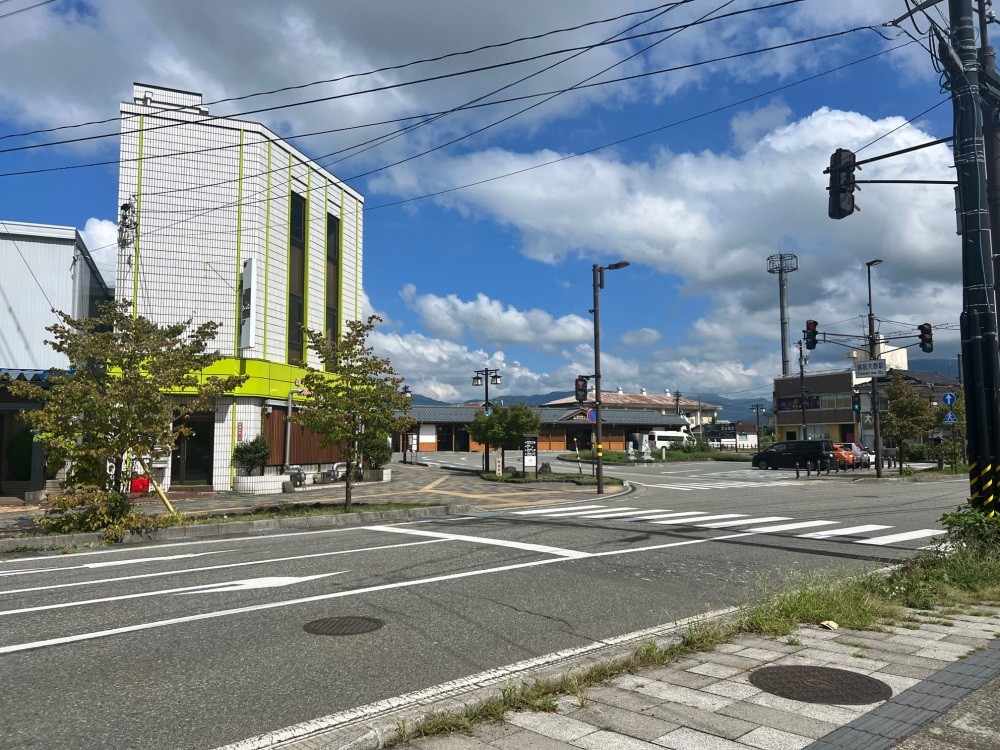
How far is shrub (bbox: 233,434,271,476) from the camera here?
25734 mm

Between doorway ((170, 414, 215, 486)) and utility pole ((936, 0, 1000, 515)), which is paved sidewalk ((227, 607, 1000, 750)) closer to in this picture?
utility pole ((936, 0, 1000, 515))

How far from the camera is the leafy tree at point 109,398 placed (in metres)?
14.1

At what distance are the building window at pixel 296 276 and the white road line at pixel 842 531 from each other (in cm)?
2008

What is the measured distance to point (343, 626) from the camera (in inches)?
272

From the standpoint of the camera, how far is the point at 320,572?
9797 millimetres

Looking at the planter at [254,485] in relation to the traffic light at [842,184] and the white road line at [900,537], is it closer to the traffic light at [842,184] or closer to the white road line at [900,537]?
the white road line at [900,537]

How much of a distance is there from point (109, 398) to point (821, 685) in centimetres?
1316

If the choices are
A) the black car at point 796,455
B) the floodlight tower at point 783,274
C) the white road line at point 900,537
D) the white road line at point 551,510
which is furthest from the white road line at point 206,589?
the floodlight tower at point 783,274

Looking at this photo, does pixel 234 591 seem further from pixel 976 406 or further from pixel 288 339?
pixel 288 339

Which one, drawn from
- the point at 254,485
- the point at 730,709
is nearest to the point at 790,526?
the point at 730,709

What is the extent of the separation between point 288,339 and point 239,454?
5144 millimetres

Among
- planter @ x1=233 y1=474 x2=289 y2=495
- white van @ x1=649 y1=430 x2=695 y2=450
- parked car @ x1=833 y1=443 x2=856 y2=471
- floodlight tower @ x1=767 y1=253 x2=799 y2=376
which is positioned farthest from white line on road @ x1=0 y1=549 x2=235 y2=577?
floodlight tower @ x1=767 y1=253 x2=799 y2=376

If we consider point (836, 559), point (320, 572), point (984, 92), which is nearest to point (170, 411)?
point (320, 572)

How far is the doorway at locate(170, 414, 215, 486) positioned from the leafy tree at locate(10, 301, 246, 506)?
11.0 metres
